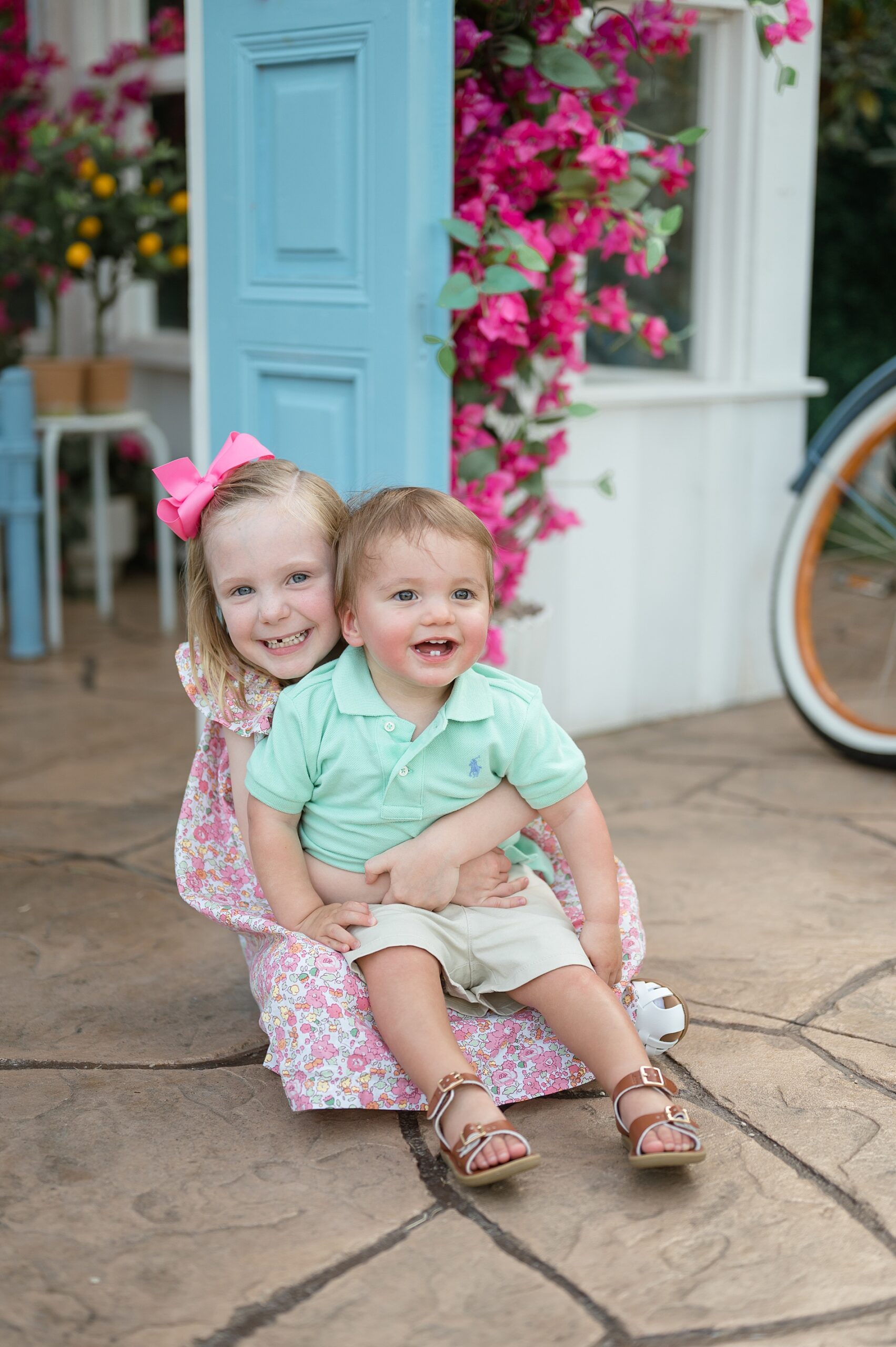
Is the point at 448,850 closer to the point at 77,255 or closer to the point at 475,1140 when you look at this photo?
the point at 475,1140

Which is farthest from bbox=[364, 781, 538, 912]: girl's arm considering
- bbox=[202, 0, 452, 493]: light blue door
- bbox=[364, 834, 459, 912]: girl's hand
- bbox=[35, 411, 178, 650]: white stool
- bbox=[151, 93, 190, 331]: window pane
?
bbox=[151, 93, 190, 331]: window pane

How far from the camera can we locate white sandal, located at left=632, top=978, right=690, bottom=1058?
1.81m

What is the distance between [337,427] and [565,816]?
96 cm

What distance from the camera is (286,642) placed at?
1872 millimetres

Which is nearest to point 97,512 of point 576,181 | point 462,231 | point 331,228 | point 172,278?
point 172,278

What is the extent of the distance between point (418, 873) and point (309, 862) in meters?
0.15

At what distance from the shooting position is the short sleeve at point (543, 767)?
70.1 inches

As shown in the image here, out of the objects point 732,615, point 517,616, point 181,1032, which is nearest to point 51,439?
point 517,616

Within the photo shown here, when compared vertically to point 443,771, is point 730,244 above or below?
above

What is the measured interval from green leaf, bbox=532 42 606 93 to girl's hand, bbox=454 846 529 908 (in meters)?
1.31

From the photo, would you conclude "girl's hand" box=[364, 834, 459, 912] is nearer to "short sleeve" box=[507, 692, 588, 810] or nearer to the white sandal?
"short sleeve" box=[507, 692, 588, 810]

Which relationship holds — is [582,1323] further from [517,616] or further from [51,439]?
[51,439]

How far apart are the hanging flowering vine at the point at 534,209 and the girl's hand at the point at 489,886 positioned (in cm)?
86

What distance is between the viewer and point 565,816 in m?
1.80
